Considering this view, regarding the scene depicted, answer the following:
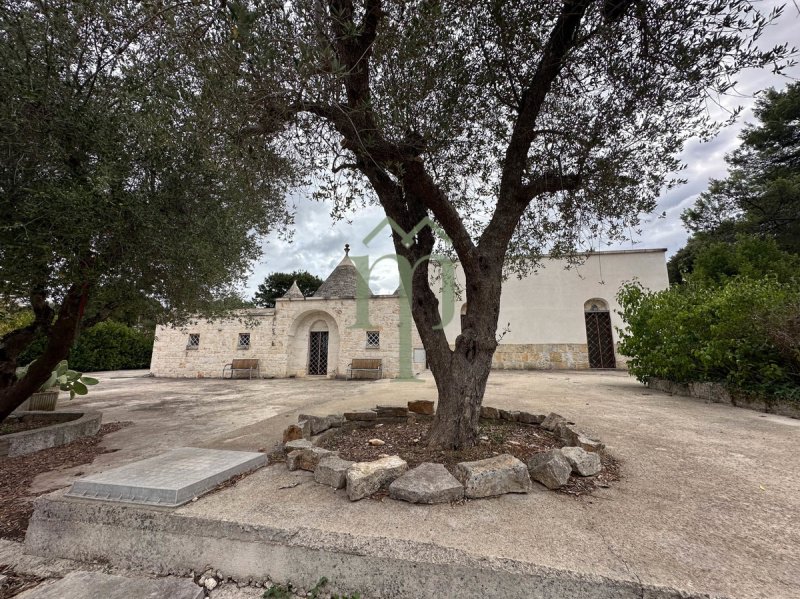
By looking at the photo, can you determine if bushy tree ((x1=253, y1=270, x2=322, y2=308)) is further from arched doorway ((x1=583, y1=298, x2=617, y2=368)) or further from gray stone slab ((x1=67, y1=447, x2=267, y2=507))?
gray stone slab ((x1=67, y1=447, x2=267, y2=507))

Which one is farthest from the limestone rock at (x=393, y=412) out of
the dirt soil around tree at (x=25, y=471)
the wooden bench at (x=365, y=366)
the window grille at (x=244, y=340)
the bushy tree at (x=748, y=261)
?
the window grille at (x=244, y=340)

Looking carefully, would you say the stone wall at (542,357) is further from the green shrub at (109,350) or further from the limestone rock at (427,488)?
the green shrub at (109,350)

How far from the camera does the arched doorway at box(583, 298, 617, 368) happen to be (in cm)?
1448

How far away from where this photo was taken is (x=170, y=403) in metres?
8.05

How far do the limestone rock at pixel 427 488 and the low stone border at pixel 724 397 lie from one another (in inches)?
230

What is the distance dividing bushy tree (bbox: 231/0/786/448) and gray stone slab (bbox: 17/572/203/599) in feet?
6.60

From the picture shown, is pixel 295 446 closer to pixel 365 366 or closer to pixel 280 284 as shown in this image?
pixel 365 366

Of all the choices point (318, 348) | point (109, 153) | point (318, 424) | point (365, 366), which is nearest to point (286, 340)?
point (318, 348)

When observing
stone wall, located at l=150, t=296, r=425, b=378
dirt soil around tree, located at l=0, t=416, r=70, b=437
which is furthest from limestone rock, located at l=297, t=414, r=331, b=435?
stone wall, located at l=150, t=296, r=425, b=378

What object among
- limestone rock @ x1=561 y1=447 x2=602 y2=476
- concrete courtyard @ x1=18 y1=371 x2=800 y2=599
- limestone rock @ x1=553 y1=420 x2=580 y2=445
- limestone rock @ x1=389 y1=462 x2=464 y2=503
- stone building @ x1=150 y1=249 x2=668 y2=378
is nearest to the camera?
concrete courtyard @ x1=18 y1=371 x2=800 y2=599

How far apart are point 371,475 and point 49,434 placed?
4824mm

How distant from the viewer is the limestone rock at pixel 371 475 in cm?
222

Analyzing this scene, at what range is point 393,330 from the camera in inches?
560

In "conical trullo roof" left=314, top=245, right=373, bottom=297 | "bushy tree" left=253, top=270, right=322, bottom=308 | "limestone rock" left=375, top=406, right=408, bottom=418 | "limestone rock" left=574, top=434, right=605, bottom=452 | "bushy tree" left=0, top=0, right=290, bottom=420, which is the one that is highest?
"bushy tree" left=253, top=270, right=322, bottom=308
